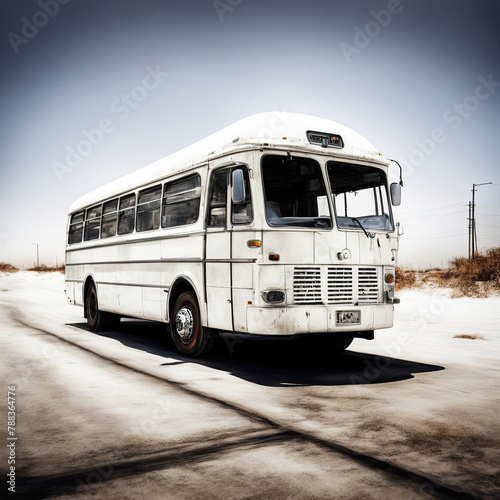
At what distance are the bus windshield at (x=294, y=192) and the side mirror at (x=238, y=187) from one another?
317mm

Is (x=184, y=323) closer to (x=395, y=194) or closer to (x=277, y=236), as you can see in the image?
(x=277, y=236)

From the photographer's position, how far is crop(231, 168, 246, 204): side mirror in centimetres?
738

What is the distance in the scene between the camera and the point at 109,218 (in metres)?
12.7

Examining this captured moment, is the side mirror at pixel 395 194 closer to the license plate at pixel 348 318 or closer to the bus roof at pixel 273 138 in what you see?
the bus roof at pixel 273 138

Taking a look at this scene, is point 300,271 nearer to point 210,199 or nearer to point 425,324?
point 210,199

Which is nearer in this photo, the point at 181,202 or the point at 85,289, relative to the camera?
the point at 181,202

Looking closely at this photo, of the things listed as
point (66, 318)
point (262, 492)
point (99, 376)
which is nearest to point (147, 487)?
point (262, 492)

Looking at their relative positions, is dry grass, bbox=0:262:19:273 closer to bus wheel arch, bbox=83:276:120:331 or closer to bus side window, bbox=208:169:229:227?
bus wheel arch, bbox=83:276:120:331

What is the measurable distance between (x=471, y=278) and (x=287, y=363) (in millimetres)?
18268

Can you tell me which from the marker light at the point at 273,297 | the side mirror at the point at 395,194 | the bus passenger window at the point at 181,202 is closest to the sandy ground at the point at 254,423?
the marker light at the point at 273,297

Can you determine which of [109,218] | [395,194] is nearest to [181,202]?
[395,194]

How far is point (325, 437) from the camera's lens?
4.62 metres

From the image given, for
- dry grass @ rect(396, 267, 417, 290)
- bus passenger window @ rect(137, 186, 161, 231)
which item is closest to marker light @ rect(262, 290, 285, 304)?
bus passenger window @ rect(137, 186, 161, 231)

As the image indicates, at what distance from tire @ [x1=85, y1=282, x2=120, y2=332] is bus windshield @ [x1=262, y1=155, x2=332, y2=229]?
683 cm
